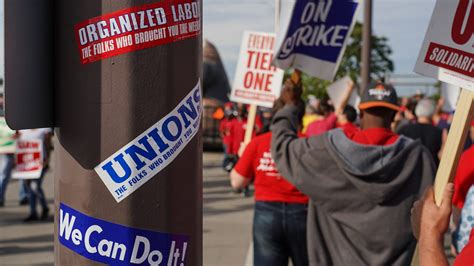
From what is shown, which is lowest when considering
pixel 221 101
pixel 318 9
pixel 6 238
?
pixel 221 101

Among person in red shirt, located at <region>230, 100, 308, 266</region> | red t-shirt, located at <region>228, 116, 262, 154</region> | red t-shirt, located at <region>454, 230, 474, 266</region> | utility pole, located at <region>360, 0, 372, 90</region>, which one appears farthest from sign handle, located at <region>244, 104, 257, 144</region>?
red t-shirt, located at <region>228, 116, 262, 154</region>

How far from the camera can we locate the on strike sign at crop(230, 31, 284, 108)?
7.60 m

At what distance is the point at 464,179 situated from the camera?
4648 millimetres

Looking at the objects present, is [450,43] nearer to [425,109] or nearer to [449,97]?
[425,109]

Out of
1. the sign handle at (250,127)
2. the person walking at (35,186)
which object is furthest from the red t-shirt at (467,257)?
the person walking at (35,186)

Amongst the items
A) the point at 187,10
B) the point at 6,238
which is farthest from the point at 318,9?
the point at 6,238

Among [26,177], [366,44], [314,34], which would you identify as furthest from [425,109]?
[26,177]

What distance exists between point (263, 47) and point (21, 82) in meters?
5.85

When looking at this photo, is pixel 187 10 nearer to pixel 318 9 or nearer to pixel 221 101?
pixel 318 9

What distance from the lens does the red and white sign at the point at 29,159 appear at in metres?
10.7

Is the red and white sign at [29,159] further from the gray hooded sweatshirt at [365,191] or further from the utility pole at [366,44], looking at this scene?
the gray hooded sweatshirt at [365,191]

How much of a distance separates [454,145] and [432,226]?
0.34m

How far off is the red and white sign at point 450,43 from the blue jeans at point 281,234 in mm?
2606

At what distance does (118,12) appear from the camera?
1976 mm
